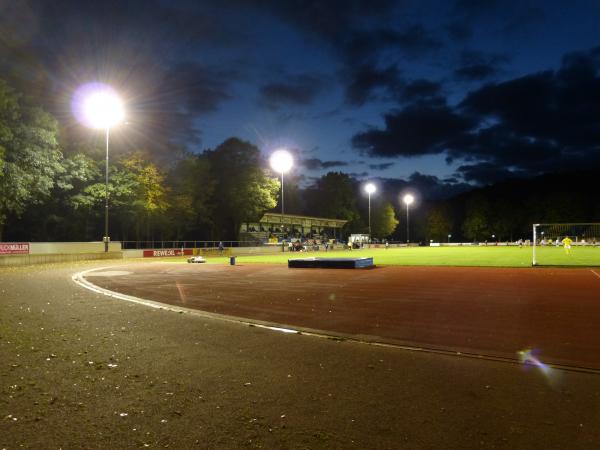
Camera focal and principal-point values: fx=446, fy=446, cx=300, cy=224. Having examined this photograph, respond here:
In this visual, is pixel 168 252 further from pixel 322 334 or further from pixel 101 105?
pixel 322 334

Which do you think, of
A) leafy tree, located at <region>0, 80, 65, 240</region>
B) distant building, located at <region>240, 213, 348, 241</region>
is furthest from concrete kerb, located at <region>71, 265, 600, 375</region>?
distant building, located at <region>240, 213, 348, 241</region>

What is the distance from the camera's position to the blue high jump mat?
27109 millimetres

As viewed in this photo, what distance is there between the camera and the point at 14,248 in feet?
104

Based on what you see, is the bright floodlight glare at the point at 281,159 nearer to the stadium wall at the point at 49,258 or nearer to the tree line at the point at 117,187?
the tree line at the point at 117,187

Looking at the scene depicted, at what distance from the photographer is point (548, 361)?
671 cm

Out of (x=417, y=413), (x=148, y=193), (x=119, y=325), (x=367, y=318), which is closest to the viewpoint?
(x=417, y=413)

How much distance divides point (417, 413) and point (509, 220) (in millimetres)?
131248

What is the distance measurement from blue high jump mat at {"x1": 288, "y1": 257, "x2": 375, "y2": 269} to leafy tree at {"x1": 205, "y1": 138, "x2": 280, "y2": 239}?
42949 millimetres

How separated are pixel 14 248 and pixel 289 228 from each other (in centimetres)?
6147

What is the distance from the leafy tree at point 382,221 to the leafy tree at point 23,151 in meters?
97.9

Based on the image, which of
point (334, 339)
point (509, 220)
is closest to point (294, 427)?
point (334, 339)

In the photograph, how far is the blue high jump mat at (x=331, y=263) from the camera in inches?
1067

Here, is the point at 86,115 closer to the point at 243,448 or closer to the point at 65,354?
the point at 65,354

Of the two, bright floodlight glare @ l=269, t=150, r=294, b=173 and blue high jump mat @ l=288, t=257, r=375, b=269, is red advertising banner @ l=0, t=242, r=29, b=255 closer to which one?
blue high jump mat @ l=288, t=257, r=375, b=269
